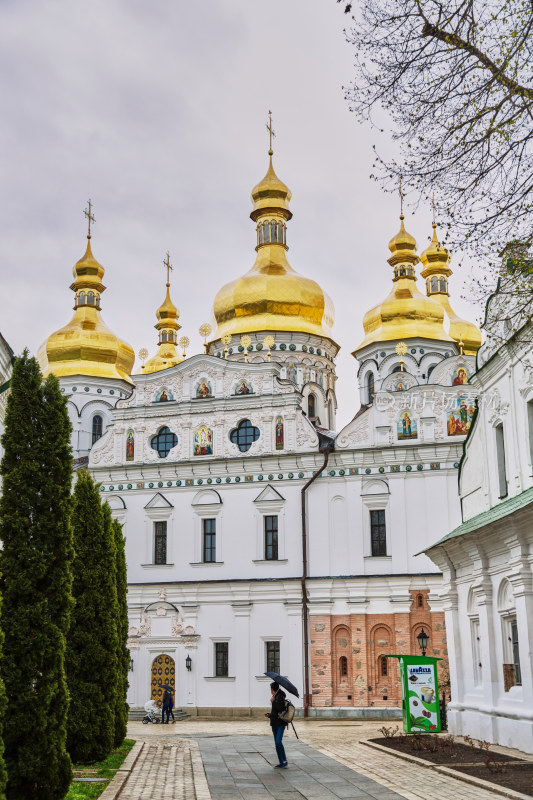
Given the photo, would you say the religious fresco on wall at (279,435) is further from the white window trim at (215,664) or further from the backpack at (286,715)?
the backpack at (286,715)

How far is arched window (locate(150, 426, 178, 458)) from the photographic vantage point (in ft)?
108

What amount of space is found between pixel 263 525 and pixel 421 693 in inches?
523

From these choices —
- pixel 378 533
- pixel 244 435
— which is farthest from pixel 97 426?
pixel 378 533

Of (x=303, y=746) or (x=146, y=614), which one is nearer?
(x=303, y=746)

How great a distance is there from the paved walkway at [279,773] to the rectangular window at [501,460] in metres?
5.36

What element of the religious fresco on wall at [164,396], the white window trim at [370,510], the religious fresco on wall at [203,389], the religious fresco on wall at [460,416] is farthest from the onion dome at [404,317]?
the white window trim at [370,510]

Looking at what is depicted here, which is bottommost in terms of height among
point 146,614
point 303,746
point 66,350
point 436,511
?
point 303,746

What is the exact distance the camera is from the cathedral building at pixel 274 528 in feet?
98.0

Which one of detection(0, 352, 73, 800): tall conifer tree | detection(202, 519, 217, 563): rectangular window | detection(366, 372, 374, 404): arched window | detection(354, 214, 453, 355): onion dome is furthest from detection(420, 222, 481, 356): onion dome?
detection(0, 352, 73, 800): tall conifer tree

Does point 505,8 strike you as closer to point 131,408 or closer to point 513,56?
point 513,56

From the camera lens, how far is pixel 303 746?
18797mm

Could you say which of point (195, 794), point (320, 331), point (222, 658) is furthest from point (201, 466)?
point (195, 794)

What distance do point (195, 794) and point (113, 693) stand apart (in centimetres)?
432

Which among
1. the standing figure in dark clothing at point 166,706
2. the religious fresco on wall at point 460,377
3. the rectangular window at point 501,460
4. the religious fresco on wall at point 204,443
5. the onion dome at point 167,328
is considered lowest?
the standing figure in dark clothing at point 166,706
